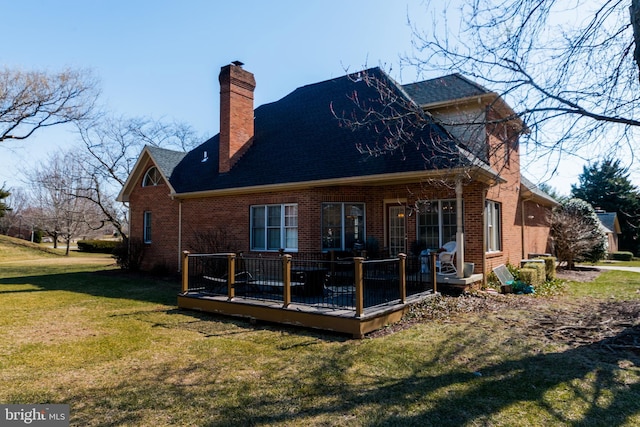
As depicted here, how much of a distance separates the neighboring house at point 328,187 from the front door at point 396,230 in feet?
0.11

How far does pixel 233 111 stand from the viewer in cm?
1545

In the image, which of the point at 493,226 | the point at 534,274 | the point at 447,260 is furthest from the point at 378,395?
the point at 493,226

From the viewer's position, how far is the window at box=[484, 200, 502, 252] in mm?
12047

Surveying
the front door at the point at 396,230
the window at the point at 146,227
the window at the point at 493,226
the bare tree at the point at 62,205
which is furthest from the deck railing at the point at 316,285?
the bare tree at the point at 62,205

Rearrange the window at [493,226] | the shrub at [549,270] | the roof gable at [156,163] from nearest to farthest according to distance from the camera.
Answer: the window at [493,226]
the shrub at [549,270]
the roof gable at [156,163]

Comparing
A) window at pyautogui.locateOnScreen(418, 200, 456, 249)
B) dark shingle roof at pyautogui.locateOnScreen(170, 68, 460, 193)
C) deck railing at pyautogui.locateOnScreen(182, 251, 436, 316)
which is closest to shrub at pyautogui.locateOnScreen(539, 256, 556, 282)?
window at pyautogui.locateOnScreen(418, 200, 456, 249)

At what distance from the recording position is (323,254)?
40.6 feet

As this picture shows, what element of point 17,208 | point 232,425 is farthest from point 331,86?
point 17,208

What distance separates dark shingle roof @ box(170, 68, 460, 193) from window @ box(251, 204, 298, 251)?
40.9 inches

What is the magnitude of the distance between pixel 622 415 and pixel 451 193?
25.5 feet

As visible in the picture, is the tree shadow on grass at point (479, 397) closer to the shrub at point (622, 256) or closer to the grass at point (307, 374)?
the grass at point (307, 374)

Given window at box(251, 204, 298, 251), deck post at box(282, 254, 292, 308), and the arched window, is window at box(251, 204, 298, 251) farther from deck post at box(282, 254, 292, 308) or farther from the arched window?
the arched window

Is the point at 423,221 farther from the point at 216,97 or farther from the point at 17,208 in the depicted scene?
the point at 17,208

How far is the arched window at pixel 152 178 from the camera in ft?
58.9
